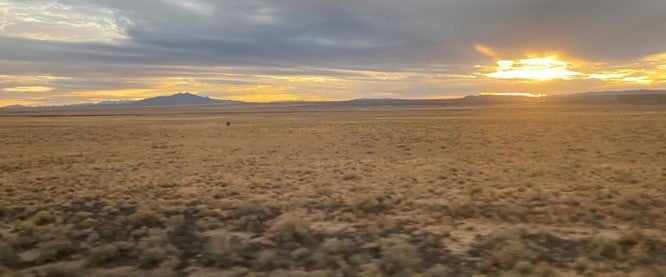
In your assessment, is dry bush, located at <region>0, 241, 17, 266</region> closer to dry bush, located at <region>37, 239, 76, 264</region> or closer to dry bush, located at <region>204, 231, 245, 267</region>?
dry bush, located at <region>37, 239, 76, 264</region>

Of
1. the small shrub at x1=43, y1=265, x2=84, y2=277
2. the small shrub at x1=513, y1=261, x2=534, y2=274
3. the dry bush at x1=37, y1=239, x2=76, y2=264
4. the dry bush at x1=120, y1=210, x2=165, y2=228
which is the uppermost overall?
the small shrub at x1=513, y1=261, x2=534, y2=274

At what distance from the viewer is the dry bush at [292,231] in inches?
400

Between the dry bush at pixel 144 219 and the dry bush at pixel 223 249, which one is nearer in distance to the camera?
the dry bush at pixel 223 249

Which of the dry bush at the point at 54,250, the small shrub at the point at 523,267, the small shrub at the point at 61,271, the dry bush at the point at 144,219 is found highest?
the small shrub at the point at 523,267

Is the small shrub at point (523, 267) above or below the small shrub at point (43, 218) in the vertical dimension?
above

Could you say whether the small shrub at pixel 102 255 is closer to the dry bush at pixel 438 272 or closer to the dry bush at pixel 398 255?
the dry bush at pixel 398 255

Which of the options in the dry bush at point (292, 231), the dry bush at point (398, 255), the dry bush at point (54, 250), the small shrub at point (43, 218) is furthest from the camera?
the small shrub at point (43, 218)

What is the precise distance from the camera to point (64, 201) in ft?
46.1

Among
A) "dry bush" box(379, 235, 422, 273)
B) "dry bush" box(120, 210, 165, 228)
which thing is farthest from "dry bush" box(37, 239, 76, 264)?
"dry bush" box(379, 235, 422, 273)

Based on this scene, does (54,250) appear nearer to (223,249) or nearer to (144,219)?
(144,219)

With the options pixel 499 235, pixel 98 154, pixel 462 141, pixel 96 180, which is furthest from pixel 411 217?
pixel 462 141

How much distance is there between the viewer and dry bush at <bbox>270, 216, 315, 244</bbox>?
10.2m

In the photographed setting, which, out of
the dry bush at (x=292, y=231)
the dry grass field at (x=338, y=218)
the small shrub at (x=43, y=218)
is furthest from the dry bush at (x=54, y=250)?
the dry bush at (x=292, y=231)

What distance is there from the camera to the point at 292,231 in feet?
34.6
